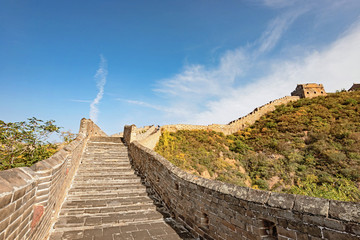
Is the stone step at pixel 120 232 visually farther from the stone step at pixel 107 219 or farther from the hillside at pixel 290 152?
the hillside at pixel 290 152

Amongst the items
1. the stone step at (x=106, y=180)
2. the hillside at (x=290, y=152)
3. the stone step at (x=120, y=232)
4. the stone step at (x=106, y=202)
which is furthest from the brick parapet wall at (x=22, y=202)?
the hillside at (x=290, y=152)

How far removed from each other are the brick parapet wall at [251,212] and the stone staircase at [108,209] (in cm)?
74

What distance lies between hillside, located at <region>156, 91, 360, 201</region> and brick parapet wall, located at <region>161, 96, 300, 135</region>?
1446 mm

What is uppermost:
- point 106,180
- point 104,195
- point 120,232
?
point 106,180

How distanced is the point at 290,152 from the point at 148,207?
18.9 meters

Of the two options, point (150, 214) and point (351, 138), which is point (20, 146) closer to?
point (150, 214)

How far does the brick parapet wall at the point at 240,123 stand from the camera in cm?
2730

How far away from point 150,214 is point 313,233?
4.15 meters

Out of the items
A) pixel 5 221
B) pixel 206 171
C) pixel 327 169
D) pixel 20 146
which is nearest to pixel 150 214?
pixel 5 221

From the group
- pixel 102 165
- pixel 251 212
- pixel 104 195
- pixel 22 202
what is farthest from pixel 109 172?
pixel 251 212

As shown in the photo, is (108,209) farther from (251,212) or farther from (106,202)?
(251,212)

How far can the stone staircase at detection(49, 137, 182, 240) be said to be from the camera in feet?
13.4

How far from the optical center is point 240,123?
106 feet

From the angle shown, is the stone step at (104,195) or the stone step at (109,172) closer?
the stone step at (104,195)
